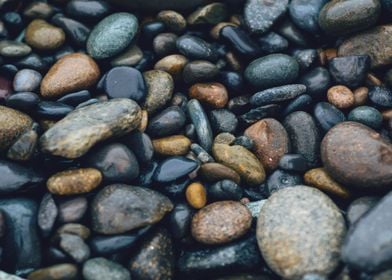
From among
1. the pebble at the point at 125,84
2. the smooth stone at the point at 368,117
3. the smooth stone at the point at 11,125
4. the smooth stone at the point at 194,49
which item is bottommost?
the smooth stone at the point at 11,125

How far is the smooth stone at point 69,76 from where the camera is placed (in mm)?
4125

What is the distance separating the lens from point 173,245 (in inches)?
140

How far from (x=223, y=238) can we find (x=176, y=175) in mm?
590

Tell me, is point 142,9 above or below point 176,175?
above

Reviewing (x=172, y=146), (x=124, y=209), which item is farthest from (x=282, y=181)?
(x=124, y=209)

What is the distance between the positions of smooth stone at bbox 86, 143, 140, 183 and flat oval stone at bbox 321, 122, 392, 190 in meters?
1.42

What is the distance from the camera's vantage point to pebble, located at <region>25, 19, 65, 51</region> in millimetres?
4461

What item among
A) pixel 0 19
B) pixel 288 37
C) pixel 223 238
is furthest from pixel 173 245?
pixel 0 19

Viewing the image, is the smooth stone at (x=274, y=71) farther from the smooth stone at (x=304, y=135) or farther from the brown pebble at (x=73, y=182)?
the brown pebble at (x=73, y=182)

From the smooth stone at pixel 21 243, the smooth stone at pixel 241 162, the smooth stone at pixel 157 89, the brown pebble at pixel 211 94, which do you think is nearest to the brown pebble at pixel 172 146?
the smooth stone at pixel 241 162

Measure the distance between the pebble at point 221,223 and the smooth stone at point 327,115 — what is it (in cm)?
102

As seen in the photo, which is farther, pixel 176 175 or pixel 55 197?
pixel 176 175

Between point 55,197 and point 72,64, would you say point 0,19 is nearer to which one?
point 72,64

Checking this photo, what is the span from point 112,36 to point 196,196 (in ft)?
5.43
